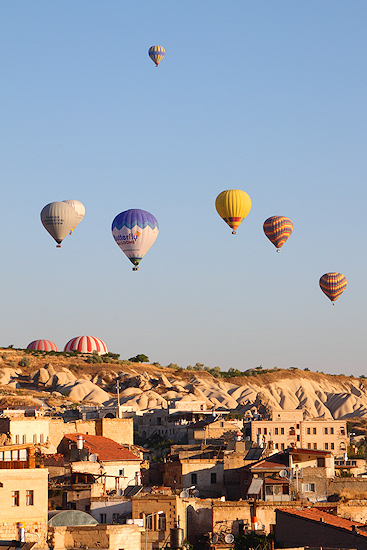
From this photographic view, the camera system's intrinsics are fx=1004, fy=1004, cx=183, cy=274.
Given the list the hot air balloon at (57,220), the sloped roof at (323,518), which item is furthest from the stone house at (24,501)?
the hot air balloon at (57,220)

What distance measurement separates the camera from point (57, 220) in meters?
108

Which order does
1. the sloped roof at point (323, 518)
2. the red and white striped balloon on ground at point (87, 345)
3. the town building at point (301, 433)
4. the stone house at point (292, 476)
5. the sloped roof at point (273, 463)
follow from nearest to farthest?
the sloped roof at point (323, 518), the stone house at point (292, 476), the sloped roof at point (273, 463), the town building at point (301, 433), the red and white striped balloon on ground at point (87, 345)

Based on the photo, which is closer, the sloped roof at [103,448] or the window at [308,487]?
the window at [308,487]

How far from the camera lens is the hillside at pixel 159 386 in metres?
123

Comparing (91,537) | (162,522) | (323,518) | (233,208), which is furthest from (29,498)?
(233,208)

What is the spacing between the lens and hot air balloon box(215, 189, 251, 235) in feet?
335

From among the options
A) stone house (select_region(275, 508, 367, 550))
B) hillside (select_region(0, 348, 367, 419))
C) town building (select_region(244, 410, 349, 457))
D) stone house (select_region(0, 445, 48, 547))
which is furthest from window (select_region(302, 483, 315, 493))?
hillside (select_region(0, 348, 367, 419))

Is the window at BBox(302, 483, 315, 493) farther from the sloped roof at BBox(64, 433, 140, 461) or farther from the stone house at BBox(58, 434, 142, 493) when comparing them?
the sloped roof at BBox(64, 433, 140, 461)

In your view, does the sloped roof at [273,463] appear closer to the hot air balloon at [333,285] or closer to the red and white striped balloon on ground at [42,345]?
the hot air balloon at [333,285]

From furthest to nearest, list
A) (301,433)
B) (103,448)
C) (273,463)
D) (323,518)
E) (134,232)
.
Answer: (134,232) → (301,433) → (103,448) → (273,463) → (323,518)

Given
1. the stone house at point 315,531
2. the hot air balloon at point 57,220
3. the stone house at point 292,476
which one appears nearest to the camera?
the stone house at point 315,531

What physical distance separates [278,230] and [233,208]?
1061 cm

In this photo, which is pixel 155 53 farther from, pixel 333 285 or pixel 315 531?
pixel 315 531

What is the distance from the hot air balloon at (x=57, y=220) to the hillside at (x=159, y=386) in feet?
59.6
